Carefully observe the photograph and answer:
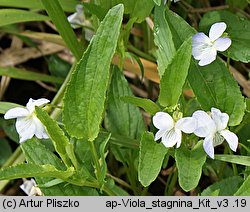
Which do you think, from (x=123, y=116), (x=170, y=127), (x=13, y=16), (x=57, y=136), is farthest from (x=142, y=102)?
(x=13, y=16)

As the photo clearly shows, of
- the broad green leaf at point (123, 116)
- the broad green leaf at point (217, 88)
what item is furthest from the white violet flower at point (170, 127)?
the broad green leaf at point (123, 116)

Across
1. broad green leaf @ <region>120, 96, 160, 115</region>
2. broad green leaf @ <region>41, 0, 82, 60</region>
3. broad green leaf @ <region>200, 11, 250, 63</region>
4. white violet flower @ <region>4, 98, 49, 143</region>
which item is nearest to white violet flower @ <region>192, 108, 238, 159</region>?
broad green leaf @ <region>120, 96, 160, 115</region>

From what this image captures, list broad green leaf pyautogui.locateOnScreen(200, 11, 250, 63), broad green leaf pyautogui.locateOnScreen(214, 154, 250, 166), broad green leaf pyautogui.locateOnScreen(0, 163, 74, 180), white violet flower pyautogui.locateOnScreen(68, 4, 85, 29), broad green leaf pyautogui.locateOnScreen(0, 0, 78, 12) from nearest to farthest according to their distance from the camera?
1. broad green leaf pyautogui.locateOnScreen(0, 163, 74, 180)
2. broad green leaf pyautogui.locateOnScreen(214, 154, 250, 166)
3. broad green leaf pyautogui.locateOnScreen(200, 11, 250, 63)
4. broad green leaf pyautogui.locateOnScreen(0, 0, 78, 12)
5. white violet flower pyautogui.locateOnScreen(68, 4, 85, 29)

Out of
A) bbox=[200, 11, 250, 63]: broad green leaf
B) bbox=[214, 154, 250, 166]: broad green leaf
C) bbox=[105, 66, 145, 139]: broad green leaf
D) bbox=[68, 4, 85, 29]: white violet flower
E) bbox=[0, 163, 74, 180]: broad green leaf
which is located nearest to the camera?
bbox=[0, 163, 74, 180]: broad green leaf

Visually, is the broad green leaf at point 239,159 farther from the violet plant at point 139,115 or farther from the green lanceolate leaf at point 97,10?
the green lanceolate leaf at point 97,10

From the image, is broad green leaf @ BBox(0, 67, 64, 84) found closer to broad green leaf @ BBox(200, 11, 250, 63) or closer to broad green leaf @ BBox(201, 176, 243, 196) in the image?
broad green leaf @ BBox(200, 11, 250, 63)

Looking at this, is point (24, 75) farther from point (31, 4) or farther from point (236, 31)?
point (236, 31)
